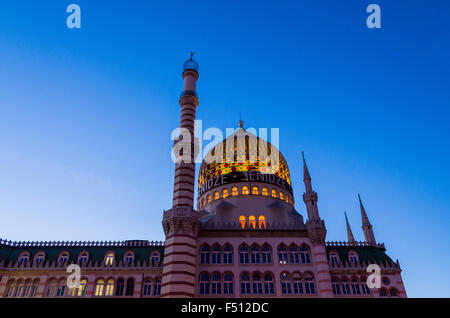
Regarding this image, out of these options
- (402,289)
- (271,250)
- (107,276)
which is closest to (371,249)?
(402,289)

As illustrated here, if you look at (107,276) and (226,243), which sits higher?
(226,243)

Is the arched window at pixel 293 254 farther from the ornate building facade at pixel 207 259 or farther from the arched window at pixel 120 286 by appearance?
the arched window at pixel 120 286

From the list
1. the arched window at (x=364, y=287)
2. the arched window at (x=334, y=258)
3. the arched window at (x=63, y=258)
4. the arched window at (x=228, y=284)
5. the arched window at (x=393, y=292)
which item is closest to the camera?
the arched window at (x=228, y=284)

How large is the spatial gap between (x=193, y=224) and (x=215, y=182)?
12148 millimetres

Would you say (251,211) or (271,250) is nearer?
(271,250)

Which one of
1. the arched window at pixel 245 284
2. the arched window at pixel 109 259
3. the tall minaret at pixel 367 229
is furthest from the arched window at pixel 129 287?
the tall minaret at pixel 367 229

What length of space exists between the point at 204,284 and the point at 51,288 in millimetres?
16425

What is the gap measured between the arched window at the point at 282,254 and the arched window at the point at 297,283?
1624mm

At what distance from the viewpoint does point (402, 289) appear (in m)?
32.8

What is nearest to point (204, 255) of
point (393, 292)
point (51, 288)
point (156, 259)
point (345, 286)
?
point (156, 259)

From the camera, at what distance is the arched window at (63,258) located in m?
34.7

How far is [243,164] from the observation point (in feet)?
141
